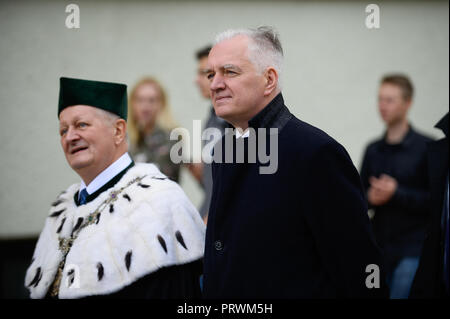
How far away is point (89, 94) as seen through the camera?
2.59 meters

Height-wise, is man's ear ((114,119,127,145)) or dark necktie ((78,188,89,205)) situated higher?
man's ear ((114,119,127,145))

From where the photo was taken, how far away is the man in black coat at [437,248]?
3031 mm

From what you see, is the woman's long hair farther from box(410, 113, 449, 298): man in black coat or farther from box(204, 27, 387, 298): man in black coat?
box(204, 27, 387, 298): man in black coat

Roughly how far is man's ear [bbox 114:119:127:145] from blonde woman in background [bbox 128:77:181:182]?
1.95 meters

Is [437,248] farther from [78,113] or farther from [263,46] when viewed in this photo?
[78,113]

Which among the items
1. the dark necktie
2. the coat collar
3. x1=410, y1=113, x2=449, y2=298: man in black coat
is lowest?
x1=410, y1=113, x2=449, y2=298: man in black coat

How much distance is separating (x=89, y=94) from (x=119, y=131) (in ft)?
0.75

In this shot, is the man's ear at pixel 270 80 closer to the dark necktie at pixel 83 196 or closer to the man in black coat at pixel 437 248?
the dark necktie at pixel 83 196

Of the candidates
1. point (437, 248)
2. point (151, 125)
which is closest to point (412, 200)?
point (437, 248)

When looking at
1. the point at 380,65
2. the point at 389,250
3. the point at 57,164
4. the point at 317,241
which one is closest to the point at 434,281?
the point at 389,250

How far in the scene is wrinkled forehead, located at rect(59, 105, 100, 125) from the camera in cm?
256

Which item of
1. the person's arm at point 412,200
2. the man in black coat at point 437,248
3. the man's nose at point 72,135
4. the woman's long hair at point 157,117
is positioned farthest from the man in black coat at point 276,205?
the woman's long hair at point 157,117

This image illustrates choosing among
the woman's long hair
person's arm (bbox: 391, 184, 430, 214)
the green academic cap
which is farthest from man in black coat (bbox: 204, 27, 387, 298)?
the woman's long hair
